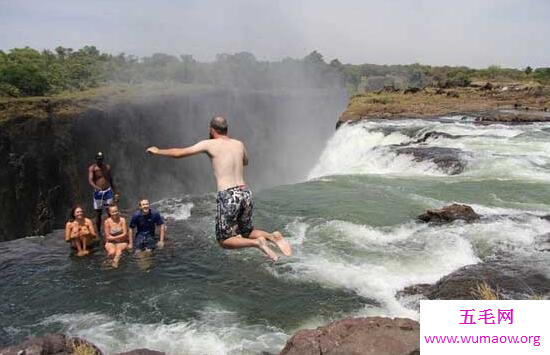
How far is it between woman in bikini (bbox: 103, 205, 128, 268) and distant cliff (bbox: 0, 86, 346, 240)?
14.3 m

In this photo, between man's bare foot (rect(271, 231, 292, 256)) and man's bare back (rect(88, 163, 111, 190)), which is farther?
man's bare back (rect(88, 163, 111, 190))

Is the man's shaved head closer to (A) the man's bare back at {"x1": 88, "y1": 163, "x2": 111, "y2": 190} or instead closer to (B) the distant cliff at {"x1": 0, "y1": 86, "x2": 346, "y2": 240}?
(A) the man's bare back at {"x1": 88, "y1": 163, "x2": 111, "y2": 190}

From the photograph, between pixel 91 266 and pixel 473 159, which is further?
pixel 473 159

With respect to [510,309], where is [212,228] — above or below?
below

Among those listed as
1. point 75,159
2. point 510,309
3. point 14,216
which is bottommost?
point 14,216

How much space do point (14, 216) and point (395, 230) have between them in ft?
57.6

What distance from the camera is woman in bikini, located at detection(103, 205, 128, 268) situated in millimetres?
9219

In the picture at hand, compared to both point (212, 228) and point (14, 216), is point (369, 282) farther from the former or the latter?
point (14, 216)

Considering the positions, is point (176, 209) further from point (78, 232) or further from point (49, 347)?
point (49, 347)

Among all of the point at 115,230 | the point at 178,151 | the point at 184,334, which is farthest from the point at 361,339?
the point at 115,230

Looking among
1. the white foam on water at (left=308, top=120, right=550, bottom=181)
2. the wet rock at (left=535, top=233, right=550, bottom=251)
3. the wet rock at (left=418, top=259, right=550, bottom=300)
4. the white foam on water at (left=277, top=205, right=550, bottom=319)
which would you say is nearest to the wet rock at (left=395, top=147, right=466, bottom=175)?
the white foam on water at (left=308, top=120, right=550, bottom=181)

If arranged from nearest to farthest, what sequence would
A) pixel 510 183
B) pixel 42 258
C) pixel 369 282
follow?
pixel 369 282 → pixel 42 258 → pixel 510 183

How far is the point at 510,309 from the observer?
10.7 feet

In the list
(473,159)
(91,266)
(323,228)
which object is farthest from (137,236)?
(473,159)
